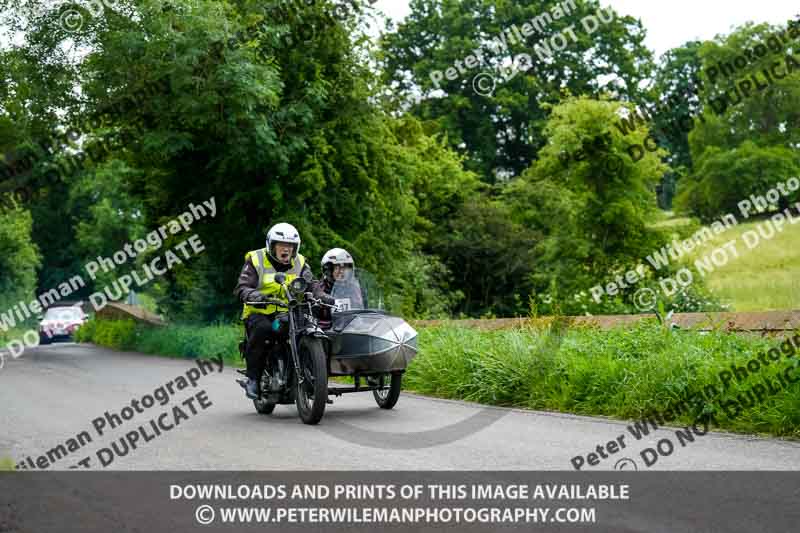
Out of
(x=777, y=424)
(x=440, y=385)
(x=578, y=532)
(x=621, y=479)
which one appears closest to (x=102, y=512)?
(x=578, y=532)

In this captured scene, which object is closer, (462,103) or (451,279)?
(451,279)

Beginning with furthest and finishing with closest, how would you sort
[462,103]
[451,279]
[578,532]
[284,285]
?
[462,103] → [451,279] → [284,285] → [578,532]

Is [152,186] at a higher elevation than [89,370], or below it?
higher

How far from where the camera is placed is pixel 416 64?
173 ft

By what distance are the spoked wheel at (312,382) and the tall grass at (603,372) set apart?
122 inches

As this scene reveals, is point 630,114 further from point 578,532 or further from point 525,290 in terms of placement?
point 578,532

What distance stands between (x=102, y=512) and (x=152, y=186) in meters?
24.6

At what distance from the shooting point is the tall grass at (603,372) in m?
10.4

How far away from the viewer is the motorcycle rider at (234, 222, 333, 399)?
37.8 feet

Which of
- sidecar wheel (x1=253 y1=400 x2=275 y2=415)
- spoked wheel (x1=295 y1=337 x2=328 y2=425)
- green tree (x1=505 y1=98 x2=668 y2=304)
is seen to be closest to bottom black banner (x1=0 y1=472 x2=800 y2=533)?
spoked wheel (x1=295 y1=337 x2=328 y2=425)

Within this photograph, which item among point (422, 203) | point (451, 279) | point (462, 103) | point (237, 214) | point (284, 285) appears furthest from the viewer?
point (462, 103)

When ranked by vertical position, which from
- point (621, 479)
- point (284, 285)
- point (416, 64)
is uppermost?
point (416, 64)

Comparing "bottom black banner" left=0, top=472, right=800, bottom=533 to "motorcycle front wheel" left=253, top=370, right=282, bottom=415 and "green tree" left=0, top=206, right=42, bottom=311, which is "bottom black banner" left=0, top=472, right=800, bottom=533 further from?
"green tree" left=0, top=206, right=42, bottom=311

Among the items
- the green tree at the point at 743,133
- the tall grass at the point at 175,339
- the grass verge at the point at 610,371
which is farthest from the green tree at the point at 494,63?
the grass verge at the point at 610,371
